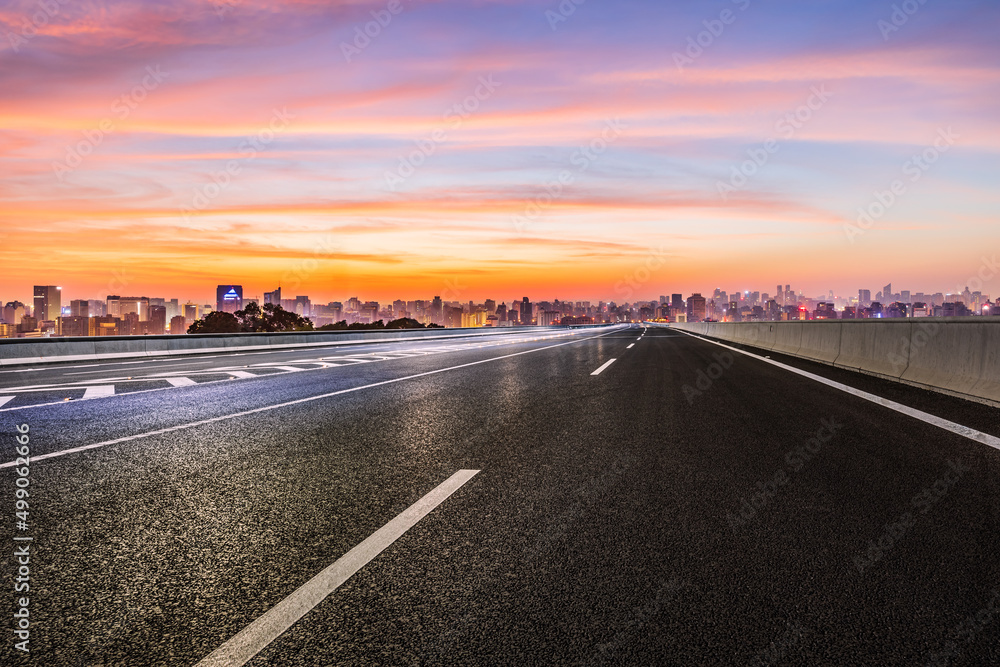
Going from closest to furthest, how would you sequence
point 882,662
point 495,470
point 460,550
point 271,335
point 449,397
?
1. point 882,662
2. point 460,550
3. point 495,470
4. point 449,397
5. point 271,335

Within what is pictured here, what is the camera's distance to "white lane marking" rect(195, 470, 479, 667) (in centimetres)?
265

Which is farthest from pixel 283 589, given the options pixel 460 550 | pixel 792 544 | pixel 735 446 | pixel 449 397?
pixel 449 397

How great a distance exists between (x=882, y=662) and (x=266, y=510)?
3718 mm

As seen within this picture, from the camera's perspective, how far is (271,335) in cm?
2942

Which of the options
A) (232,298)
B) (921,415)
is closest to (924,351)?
(921,415)

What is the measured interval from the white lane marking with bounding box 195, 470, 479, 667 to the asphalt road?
33 mm

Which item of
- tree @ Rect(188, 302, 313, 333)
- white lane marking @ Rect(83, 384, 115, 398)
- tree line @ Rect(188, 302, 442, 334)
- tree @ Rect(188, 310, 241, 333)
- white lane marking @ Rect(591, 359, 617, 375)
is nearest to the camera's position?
white lane marking @ Rect(83, 384, 115, 398)

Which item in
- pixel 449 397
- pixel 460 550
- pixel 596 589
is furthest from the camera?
pixel 449 397

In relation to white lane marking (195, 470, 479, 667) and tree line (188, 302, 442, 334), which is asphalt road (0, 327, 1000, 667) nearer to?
white lane marking (195, 470, 479, 667)

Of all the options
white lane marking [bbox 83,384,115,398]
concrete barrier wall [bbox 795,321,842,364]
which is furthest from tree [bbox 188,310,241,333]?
concrete barrier wall [bbox 795,321,842,364]

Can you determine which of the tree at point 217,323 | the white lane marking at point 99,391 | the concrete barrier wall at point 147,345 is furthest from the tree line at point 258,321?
the white lane marking at point 99,391

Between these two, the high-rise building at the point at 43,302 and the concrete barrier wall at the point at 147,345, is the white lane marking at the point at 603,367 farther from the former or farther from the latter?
the high-rise building at the point at 43,302

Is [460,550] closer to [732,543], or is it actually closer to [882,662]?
[732,543]

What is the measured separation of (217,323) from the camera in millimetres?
76875
